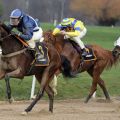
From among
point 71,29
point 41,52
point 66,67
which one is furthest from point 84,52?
point 41,52

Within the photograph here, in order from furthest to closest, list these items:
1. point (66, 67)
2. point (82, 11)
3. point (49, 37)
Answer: point (82, 11), point (49, 37), point (66, 67)

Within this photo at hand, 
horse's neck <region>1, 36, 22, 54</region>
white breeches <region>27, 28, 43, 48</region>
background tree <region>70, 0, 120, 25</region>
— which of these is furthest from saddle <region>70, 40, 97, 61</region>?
background tree <region>70, 0, 120, 25</region>

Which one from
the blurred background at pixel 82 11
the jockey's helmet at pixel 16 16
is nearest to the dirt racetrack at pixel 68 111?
the jockey's helmet at pixel 16 16

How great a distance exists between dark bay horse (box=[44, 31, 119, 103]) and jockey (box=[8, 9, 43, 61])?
1.01 meters

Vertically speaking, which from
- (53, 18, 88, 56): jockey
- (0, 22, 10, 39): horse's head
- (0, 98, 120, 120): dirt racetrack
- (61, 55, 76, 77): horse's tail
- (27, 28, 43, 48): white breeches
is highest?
(0, 22, 10, 39): horse's head

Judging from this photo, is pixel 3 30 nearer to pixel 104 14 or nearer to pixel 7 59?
pixel 7 59

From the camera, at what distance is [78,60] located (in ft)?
43.9

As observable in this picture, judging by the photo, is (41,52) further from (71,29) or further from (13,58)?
(71,29)

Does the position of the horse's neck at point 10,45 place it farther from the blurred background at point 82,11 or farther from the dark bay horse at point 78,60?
the blurred background at point 82,11

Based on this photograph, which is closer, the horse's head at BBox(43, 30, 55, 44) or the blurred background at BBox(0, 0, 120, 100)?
the horse's head at BBox(43, 30, 55, 44)

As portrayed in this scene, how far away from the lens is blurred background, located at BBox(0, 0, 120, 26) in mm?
75938

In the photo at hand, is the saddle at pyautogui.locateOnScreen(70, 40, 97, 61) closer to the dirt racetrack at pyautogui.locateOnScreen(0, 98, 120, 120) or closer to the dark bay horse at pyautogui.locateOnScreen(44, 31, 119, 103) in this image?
the dark bay horse at pyautogui.locateOnScreen(44, 31, 119, 103)

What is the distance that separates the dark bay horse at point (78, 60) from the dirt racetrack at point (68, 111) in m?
0.61

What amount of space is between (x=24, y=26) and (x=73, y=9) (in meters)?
71.4
